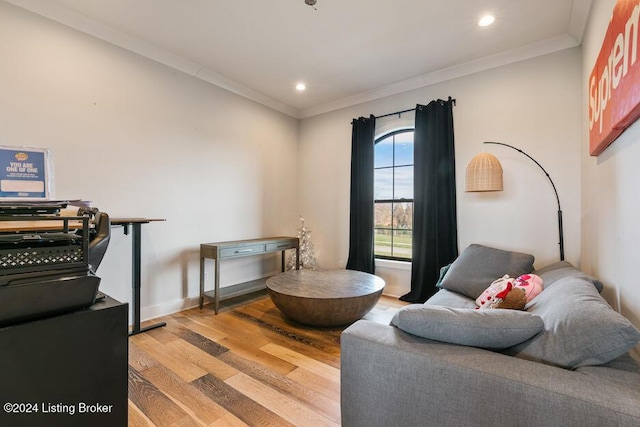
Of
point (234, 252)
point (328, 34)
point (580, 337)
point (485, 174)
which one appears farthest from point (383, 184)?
point (580, 337)

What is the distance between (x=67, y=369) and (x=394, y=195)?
372cm

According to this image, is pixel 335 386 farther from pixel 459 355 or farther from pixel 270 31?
pixel 270 31

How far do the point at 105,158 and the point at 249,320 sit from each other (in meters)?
2.10

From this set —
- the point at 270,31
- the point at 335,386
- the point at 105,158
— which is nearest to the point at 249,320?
the point at 335,386

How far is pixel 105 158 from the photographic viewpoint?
275 centimetres

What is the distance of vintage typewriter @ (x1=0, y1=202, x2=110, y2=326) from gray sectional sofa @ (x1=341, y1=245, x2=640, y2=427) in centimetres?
101

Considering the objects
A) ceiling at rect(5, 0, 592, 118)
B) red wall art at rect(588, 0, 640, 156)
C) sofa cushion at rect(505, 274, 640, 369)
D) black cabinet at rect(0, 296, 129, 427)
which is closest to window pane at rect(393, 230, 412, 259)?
ceiling at rect(5, 0, 592, 118)

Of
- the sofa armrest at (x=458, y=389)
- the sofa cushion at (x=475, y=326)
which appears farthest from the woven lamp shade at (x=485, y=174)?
the sofa armrest at (x=458, y=389)

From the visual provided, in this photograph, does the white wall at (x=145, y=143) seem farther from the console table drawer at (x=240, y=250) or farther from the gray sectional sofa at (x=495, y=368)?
the gray sectional sofa at (x=495, y=368)

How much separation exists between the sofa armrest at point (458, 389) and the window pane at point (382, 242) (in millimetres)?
2865

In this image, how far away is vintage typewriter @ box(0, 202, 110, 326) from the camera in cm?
80

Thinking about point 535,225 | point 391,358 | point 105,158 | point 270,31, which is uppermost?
point 270,31

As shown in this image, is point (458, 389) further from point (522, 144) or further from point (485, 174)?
point (522, 144)

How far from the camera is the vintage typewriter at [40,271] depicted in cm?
80
